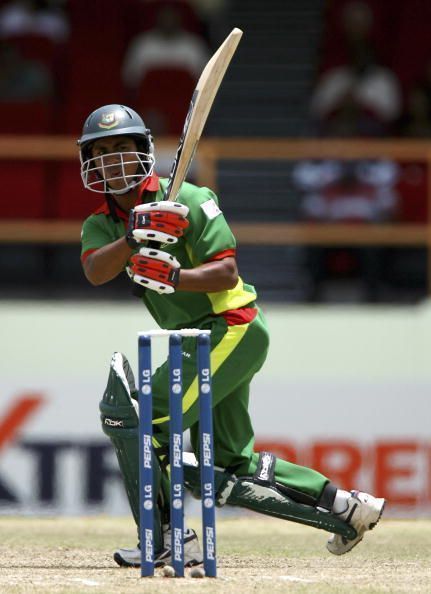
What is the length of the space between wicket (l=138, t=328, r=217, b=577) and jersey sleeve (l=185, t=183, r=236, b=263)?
1.56 feet

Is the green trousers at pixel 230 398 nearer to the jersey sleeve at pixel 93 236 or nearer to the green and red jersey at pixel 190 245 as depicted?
the green and red jersey at pixel 190 245

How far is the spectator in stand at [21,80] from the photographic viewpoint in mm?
10902

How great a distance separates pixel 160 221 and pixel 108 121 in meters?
0.56

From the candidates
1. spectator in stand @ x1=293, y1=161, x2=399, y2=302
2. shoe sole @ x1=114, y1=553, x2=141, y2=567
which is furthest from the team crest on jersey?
spectator in stand @ x1=293, y1=161, x2=399, y2=302

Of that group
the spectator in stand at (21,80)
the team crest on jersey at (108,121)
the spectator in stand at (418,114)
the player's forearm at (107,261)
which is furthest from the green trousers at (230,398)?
the spectator in stand at (21,80)

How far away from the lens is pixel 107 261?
5.35m

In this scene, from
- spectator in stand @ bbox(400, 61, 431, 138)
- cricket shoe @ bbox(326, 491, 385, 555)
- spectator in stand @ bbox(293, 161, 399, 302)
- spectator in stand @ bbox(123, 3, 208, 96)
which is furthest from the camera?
spectator in stand @ bbox(123, 3, 208, 96)

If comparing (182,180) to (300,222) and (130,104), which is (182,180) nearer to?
(300,222)

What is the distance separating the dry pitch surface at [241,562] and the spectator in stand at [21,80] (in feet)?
12.8

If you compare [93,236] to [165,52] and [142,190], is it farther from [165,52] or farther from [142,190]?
[165,52]

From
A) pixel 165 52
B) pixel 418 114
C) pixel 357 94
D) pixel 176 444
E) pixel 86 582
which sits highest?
pixel 165 52

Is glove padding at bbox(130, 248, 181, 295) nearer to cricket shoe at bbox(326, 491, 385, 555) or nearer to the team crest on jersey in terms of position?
the team crest on jersey

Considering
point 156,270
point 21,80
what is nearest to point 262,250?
point 21,80

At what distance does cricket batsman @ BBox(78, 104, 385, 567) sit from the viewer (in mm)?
5383
